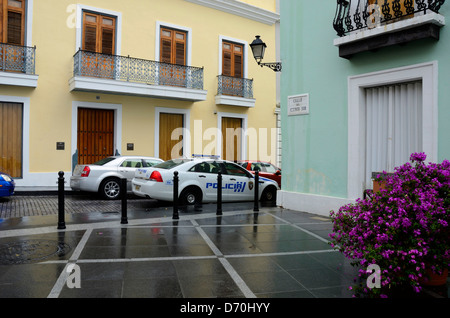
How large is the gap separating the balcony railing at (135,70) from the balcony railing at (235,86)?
138 centimetres

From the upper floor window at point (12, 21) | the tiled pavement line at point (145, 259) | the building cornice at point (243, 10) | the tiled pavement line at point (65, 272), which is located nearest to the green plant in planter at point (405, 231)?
the tiled pavement line at point (145, 259)

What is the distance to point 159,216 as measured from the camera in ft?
29.2

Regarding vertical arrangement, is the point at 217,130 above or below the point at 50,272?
above

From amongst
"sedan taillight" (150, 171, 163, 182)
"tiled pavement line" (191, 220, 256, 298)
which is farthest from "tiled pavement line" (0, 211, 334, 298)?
"sedan taillight" (150, 171, 163, 182)

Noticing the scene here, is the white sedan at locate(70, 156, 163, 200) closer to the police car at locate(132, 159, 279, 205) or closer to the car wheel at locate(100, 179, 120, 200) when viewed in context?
the car wheel at locate(100, 179, 120, 200)

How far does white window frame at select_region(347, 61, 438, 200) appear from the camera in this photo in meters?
6.81

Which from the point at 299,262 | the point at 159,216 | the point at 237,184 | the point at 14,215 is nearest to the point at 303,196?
the point at 237,184

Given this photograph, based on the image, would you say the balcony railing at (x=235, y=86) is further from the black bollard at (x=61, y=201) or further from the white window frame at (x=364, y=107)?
the black bollard at (x=61, y=201)

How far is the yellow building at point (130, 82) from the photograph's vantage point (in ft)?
48.0

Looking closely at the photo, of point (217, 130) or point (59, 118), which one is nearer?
point (59, 118)

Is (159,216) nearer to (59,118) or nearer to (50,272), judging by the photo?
(50,272)
